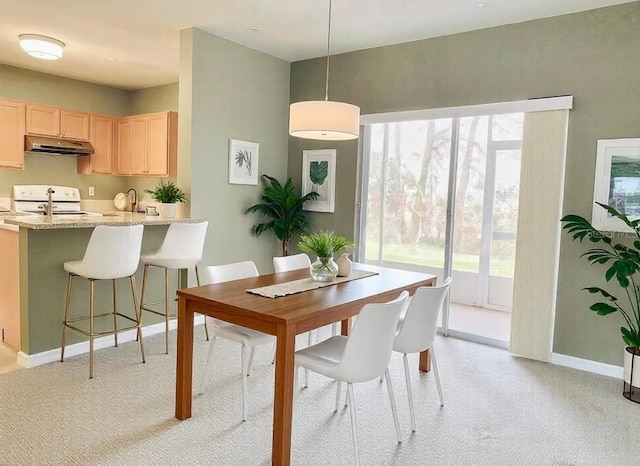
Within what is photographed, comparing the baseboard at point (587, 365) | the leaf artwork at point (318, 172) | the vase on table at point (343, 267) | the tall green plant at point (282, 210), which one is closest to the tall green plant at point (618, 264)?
the baseboard at point (587, 365)

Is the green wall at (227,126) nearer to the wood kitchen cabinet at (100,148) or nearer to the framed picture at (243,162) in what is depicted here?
the framed picture at (243,162)

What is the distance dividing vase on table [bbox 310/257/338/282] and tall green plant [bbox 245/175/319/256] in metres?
2.21

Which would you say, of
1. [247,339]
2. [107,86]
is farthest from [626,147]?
[107,86]

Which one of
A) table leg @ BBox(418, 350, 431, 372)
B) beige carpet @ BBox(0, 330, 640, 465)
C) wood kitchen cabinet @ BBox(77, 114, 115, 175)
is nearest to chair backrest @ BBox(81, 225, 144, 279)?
beige carpet @ BBox(0, 330, 640, 465)

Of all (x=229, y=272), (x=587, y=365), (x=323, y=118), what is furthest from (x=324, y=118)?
(x=587, y=365)

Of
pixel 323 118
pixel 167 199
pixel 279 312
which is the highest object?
pixel 323 118

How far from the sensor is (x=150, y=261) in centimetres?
390

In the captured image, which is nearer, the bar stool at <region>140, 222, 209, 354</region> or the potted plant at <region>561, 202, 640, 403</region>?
the potted plant at <region>561, 202, 640, 403</region>

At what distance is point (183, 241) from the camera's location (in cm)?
392

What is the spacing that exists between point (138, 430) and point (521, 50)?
159 inches

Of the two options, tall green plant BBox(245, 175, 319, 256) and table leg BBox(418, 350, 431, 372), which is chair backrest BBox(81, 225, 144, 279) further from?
table leg BBox(418, 350, 431, 372)

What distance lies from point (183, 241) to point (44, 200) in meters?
3.69

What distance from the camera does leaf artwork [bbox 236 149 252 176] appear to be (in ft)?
16.5

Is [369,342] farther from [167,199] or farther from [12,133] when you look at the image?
[12,133]
